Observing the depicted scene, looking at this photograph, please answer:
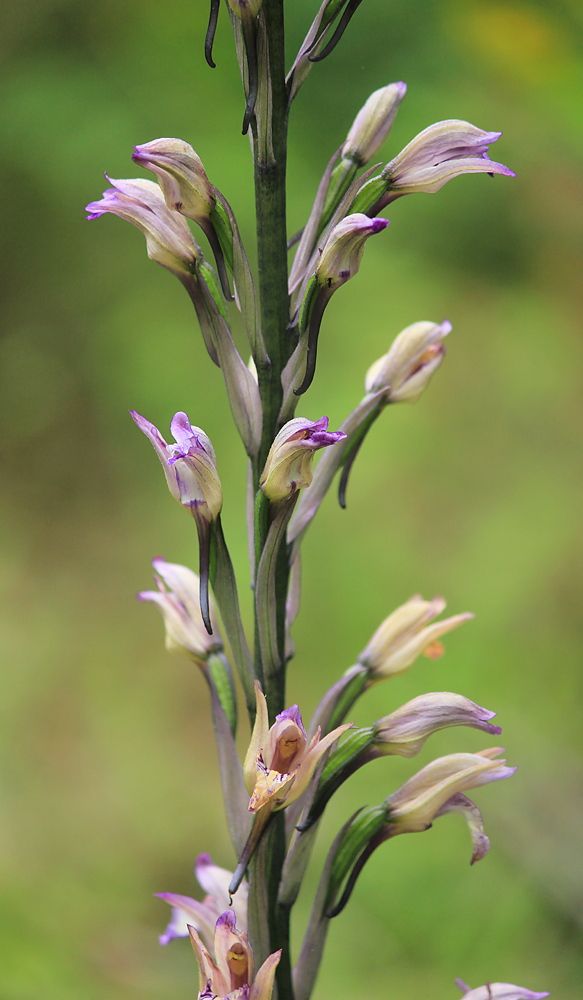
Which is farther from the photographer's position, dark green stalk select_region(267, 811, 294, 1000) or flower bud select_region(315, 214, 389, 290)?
dark green stalk select_region(267, 811, 294, 1000)

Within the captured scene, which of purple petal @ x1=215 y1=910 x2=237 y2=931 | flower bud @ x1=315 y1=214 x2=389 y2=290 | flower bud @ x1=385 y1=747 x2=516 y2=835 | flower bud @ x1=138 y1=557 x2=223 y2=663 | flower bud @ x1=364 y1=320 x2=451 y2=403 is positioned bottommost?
purple petal @ x1=215 y1=910 x2=237 y2=931

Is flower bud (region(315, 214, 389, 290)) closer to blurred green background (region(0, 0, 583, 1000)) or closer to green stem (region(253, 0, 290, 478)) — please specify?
green stem (region(253, 0, 290, 478))

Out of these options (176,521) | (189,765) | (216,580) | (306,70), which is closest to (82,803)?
(189,765)

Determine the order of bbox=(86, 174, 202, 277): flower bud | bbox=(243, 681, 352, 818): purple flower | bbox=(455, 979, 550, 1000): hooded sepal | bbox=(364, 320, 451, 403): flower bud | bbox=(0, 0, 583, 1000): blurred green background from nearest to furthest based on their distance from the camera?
bbox=(243, 681, 352, 818): purple flower
bbox=(86, 174, 202, 277): flower bud
bbox=(455, 979, 550, 1000): hooded sepal
bbox=(364, 320, 451, 403): flower bud
bbox=(0, 0, 583, 1000): blurred green background

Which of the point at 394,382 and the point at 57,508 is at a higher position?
the point at 57,508

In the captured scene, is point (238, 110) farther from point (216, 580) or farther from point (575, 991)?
point (575, 991)

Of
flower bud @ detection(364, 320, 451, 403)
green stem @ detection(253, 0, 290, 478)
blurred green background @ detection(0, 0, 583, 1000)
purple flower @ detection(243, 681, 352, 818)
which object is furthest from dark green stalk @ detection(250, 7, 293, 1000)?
blurred green background @ detection(0, 0, 583, 1000)
